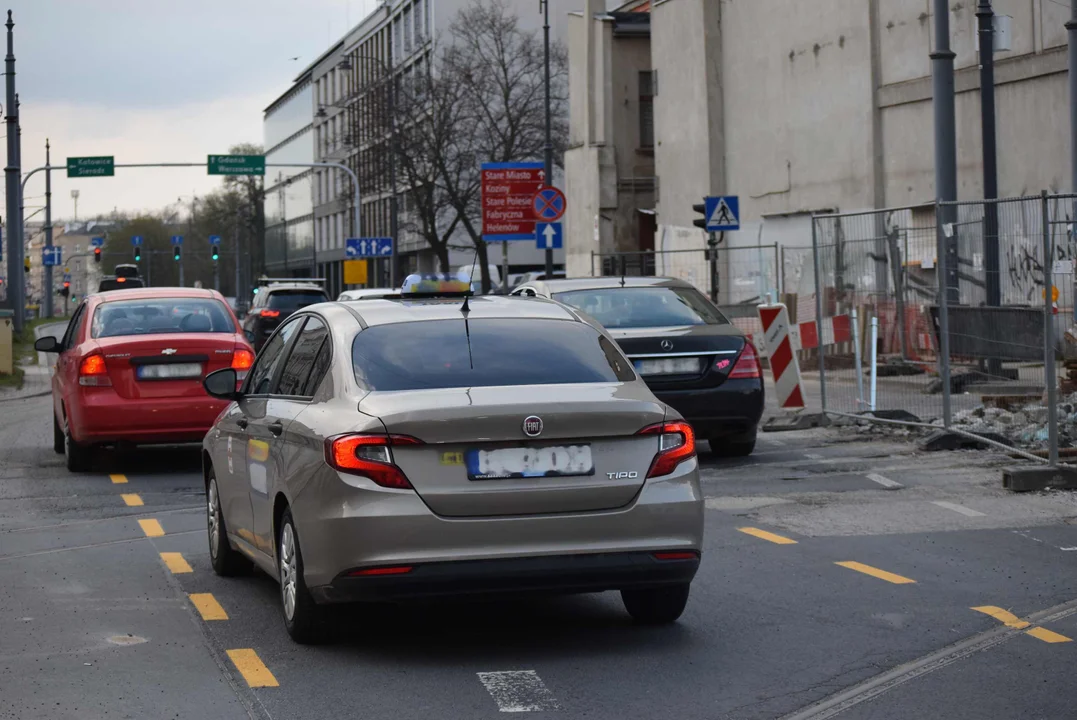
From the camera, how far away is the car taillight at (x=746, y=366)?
13914 millimetres

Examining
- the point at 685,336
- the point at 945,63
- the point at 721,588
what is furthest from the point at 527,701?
the point at 945,63

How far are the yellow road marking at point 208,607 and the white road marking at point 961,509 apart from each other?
517 centimetres

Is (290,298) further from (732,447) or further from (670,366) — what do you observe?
(670,366)

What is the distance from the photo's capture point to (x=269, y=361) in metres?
8.52

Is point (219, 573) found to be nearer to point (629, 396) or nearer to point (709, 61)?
point (629, 396)

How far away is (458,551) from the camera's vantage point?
253 inches

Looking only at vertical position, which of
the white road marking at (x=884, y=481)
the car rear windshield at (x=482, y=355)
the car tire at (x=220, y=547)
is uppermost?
the car rear windshield at (x=482, y=355)

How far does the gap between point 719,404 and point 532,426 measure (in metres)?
7.48

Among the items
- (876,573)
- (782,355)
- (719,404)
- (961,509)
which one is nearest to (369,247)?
(782,355)

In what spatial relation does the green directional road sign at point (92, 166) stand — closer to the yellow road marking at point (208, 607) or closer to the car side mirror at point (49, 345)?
the car side mirror at point (49, 345)

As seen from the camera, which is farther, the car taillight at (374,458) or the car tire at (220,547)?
the car tire at (220,547)

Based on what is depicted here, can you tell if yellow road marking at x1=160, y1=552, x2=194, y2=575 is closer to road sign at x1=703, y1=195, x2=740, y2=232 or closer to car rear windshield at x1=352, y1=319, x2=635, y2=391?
car rear windshield at x1=352, y1=319, x2=635, y2=391

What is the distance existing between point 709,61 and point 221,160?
23.8 m

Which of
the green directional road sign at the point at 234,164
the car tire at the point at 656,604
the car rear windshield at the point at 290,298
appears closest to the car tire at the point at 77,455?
the car tire at the point at 656,604
